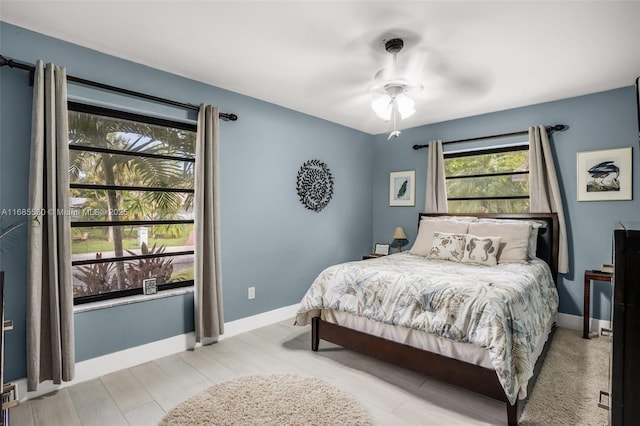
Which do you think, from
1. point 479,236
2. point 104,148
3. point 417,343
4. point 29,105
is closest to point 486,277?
point 417,343

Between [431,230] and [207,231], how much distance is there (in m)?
2.51

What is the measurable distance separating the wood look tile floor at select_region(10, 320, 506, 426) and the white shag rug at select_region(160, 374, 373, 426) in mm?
109

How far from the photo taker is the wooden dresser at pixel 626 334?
87cm

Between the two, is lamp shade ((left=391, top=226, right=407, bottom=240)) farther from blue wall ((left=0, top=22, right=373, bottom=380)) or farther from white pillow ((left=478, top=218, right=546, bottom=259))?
white pillow ((left=478, top=218, right=546, bottom=259))

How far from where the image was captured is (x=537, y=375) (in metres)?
2.43

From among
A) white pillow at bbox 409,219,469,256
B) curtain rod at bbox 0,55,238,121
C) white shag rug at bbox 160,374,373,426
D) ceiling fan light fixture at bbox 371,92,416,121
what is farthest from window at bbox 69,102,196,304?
white pillow at bbox 409,219,469,256

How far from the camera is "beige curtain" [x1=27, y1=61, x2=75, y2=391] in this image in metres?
2.11

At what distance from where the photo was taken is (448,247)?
11.1 ft

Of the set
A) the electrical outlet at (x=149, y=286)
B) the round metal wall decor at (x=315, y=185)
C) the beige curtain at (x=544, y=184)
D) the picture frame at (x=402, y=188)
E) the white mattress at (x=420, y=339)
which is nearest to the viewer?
the white mattress at (x=420, y=339)

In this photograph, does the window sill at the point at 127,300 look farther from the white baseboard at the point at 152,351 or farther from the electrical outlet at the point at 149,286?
the white baseboard at the point at 152,351

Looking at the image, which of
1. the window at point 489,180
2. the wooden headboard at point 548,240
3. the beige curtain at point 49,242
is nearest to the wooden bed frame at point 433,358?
the wooden headboard at point 548,240

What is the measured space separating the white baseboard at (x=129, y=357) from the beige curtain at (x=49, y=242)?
0.10 m

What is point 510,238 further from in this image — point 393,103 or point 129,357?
point 129,357

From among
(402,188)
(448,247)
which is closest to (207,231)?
(448,247)
